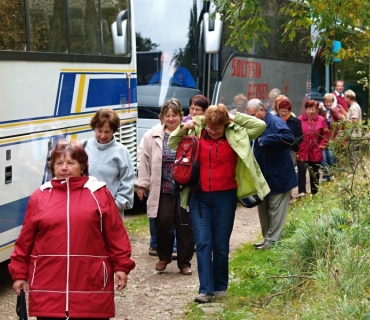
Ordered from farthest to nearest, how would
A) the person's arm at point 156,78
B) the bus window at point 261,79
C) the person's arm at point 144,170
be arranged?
the bus window at point 261,79, the person's arm at point 156,78, the person's arm at point 144,170

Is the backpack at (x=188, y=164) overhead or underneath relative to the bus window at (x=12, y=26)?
underneath

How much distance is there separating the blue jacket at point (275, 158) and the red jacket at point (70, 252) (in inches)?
206

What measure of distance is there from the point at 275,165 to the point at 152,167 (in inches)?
72.8

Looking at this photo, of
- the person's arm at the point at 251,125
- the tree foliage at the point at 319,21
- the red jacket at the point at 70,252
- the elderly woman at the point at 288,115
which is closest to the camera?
the red jacket at the point at 70,252

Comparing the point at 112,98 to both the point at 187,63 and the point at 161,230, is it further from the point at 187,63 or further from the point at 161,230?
the point at 187,63

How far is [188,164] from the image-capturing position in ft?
24.9

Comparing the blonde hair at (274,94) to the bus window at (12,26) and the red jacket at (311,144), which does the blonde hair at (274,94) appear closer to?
the red jacket at (311,144)

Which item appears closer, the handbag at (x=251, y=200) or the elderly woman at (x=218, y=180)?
the elderly woman at (x=218, y=180)

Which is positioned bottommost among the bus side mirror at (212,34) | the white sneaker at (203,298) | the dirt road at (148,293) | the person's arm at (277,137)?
the dirt road at (148,293)

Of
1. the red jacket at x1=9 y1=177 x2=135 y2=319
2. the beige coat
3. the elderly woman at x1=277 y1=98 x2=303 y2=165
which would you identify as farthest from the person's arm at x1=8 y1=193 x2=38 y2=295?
the elderly woman at x1=277 y1=98 x2=303 y2=165

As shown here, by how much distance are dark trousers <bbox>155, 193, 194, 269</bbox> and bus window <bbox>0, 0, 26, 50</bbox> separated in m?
2.20

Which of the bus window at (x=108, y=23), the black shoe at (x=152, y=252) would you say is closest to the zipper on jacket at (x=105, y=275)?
the black shoe at (x=152, y=252)

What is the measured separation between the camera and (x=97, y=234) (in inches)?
205

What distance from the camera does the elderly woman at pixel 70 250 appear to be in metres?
5.09
